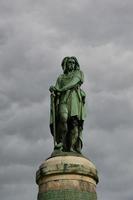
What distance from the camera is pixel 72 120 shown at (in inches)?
677

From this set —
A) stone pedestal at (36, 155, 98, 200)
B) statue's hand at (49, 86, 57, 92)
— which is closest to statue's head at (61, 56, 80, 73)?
statue's hand at (49, 86, 57, 92)

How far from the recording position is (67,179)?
15.7m

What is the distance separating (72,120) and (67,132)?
0.43 meters

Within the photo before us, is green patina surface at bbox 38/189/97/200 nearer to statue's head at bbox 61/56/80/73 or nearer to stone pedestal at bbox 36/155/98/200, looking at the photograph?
stone pedestal at bbox 36/155/98/200

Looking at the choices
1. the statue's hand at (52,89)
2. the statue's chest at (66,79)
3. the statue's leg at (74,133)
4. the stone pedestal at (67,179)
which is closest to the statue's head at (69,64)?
the statue's chest at (66,79)

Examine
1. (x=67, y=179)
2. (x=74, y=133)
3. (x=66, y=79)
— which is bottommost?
(x=67, y=179)

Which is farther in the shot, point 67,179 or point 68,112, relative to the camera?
point 68,112

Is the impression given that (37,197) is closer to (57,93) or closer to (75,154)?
(75,154)

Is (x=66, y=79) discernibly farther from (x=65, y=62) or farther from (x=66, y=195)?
(x=66, y=195)

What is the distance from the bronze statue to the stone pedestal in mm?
937

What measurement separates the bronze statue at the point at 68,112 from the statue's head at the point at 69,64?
0.21 metres

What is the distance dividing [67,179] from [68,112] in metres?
2.53

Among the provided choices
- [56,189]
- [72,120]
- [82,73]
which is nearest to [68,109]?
[72,120]

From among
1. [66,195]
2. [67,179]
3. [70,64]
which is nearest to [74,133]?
[67,179]
